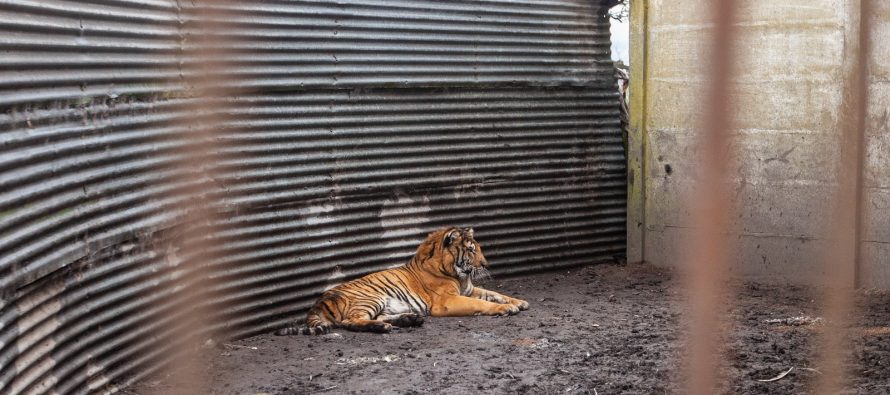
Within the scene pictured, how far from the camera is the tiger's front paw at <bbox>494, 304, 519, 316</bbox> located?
7.97 metres

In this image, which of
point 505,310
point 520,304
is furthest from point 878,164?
point 505,310

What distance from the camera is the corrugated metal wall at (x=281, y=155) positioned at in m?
4.86

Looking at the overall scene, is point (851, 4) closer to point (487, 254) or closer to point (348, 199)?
point (487, 254)

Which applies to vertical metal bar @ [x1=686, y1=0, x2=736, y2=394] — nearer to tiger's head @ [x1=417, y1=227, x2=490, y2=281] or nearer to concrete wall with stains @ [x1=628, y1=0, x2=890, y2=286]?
tiger's head @ [x1=417, y1=227, x2=490, y2=281]

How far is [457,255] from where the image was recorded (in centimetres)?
826

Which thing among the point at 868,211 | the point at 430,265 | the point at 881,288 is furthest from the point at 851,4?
the point at 430,265

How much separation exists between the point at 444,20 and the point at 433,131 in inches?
34.4

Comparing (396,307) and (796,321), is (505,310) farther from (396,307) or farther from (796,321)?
(796,321)

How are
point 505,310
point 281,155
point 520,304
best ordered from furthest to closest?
point 520,304
point 505,310
point 281,155

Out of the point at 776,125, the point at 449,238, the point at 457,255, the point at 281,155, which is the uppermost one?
the point at 776,125

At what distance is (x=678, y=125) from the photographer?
9.66 metres

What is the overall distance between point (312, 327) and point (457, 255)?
1.40 metres

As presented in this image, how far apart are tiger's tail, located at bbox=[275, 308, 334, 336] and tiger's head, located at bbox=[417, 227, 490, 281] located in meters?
1.10

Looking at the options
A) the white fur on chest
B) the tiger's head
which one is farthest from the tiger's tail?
the tiger's head
